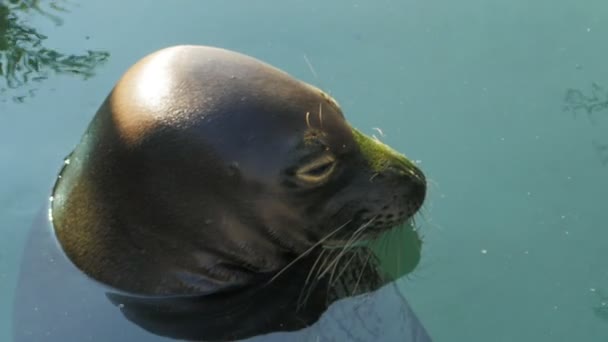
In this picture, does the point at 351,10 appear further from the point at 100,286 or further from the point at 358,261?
the point at 100,286

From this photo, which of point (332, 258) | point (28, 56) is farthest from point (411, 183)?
point (28, 56)

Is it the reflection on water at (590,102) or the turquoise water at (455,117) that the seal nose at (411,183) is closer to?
the turquoise water at (455,117)

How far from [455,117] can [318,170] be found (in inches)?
86.7

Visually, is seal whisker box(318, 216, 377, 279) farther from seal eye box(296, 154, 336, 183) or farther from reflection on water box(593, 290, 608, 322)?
reflection on water box(593, 290, 608, 322)

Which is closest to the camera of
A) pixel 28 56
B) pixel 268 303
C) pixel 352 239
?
pixel 352 239

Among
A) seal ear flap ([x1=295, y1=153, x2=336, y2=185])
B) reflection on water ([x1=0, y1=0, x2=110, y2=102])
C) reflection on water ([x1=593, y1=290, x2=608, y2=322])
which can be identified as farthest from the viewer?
reflection on water ([x1=0, y1=0, x2=110, y2=102])

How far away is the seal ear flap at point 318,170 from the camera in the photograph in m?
3.81

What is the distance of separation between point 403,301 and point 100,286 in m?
1.48

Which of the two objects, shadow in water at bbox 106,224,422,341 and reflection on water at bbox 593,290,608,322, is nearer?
shadow in water at bbox 106,224,422,341

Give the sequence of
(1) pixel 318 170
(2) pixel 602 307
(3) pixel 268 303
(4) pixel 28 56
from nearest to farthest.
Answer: (1) pixel 318 170, (3) pixel 268 303, (2) pixel 602 307, (4) pixel 28 56

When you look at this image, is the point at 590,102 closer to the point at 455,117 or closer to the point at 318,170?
the point at 455,117

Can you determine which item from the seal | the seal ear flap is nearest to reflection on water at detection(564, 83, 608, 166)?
the seal

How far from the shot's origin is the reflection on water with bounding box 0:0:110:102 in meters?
6.35

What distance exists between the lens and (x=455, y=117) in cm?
584
